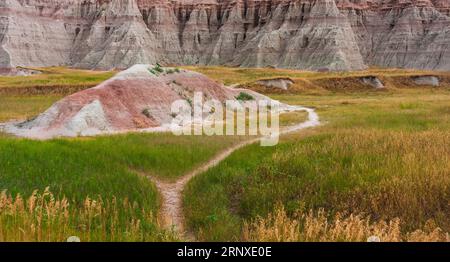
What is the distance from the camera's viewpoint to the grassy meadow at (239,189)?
28.0ft

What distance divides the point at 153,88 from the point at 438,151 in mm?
24266

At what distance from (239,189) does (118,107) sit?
66.9 feet

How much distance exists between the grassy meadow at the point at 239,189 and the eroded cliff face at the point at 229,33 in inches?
4167

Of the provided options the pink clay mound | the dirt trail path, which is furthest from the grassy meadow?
the pink clay mound

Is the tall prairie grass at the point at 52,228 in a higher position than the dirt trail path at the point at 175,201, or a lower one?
higher

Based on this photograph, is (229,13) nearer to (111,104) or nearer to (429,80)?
(429,80)

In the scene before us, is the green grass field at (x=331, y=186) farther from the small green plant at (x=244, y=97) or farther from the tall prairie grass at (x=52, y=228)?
the small green plant at (x=244, y=97)

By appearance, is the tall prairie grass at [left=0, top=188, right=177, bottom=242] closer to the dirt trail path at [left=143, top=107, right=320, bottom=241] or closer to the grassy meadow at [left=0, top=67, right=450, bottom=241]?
the grassy meadow at [left=0, top=67, right=450, bottom=241]

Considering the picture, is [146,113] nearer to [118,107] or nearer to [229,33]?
[118,107]

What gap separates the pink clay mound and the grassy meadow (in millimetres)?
7630

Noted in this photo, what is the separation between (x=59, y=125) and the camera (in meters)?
28.9
